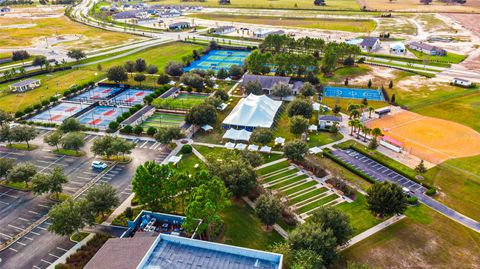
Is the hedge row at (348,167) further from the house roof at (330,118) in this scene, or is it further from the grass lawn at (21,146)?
the grass lawn at (21,146)

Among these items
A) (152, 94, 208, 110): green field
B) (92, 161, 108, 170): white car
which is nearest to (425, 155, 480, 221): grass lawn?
(152, 94, 208, 110): green field

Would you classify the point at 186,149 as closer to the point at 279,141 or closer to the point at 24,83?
the point at 279,141

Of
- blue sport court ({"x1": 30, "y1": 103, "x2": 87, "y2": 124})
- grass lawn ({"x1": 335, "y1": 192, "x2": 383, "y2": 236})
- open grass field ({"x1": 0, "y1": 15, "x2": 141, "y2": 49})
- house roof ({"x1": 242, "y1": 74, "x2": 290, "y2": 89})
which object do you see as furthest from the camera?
open grass field ({"x1": 0, "y1": 15, "x2": 141, "y2": 49})

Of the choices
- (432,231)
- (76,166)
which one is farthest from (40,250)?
(432,231)

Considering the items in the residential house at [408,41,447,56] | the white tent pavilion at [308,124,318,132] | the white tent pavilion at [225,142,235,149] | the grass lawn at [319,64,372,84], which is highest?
the residential house at [408,41,447,56]

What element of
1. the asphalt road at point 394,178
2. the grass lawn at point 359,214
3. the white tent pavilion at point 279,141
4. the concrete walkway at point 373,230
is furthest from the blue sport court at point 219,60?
the concrete walkway at point 373,230

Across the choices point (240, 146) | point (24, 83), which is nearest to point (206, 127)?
point (240, 146)

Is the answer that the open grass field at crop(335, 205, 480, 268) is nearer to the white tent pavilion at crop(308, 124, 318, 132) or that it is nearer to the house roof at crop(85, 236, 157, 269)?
the house roof at crop(85, 236, 157, 269)
